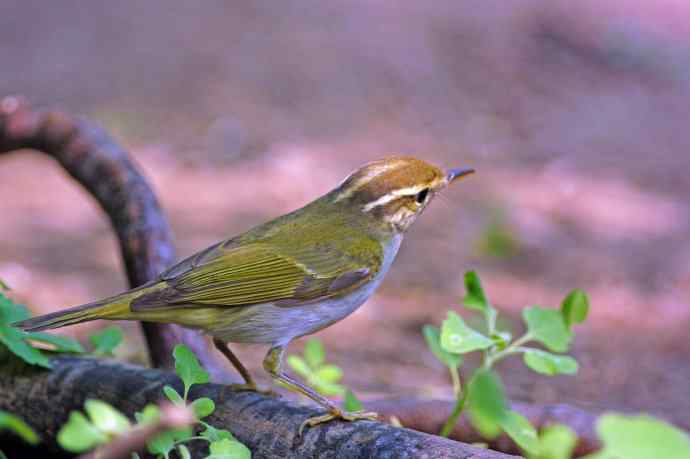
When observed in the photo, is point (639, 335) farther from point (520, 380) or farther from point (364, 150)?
point (364, 150)

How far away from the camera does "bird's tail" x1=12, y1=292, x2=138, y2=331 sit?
287cm

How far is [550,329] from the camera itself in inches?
111

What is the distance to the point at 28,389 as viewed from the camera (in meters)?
3.12

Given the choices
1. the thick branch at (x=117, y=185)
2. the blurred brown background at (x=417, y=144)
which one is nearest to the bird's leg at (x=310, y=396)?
the thick branch at (x=117, y=185)

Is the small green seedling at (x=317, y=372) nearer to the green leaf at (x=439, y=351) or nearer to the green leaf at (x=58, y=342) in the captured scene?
the green leaf at (x=439, y=351)

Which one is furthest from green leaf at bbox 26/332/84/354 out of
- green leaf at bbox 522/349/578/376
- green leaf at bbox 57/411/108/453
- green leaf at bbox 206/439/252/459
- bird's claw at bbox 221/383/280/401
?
green leaf at bbox 522/349/578/376

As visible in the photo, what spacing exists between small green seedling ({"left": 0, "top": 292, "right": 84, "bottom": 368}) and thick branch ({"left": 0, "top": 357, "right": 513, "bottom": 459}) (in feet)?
0.19

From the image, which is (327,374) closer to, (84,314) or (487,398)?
(84,314)

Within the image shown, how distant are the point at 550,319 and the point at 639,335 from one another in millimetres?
4001

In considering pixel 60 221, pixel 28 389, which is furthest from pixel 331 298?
pixel 60 221

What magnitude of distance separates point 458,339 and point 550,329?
0.34m

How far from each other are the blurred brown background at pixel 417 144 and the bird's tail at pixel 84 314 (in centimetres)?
201

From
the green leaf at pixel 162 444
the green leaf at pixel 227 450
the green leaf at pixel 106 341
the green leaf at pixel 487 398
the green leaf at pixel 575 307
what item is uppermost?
the green leaf at pixel 575 307

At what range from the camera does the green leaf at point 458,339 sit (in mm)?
2643
